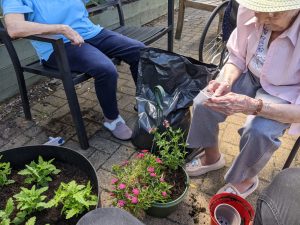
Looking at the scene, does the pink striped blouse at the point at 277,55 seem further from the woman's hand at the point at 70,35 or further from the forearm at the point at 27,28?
the forearm at the point at 27,28

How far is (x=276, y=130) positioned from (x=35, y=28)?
1.74 metres

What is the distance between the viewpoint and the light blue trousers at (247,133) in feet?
5.76

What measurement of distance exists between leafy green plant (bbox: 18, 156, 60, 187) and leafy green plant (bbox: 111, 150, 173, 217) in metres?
0.35

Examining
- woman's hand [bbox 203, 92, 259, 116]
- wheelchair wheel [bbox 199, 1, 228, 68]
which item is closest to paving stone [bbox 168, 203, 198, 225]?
woman's hand [bbox 203, 92, 259, 116]

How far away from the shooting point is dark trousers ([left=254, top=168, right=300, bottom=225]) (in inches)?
40.2

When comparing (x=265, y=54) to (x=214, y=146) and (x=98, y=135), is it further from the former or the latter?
(x=98, y=135)

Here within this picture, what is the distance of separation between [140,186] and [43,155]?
59cm

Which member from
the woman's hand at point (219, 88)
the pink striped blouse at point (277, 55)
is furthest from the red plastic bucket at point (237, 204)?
the woman's hand at point (219, 88)

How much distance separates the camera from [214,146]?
2184mm

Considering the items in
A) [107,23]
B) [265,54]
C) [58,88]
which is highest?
[265,54]

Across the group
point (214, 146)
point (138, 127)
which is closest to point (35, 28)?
point (138, 127)

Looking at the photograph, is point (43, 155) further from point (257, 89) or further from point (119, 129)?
point (257, 89)

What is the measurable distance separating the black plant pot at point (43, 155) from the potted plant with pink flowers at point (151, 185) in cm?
20

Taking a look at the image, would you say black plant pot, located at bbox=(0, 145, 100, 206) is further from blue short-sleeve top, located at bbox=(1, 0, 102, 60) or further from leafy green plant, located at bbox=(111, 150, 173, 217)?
blue short-sleeve top, located at bbox=(1, 0, 102, 60)
